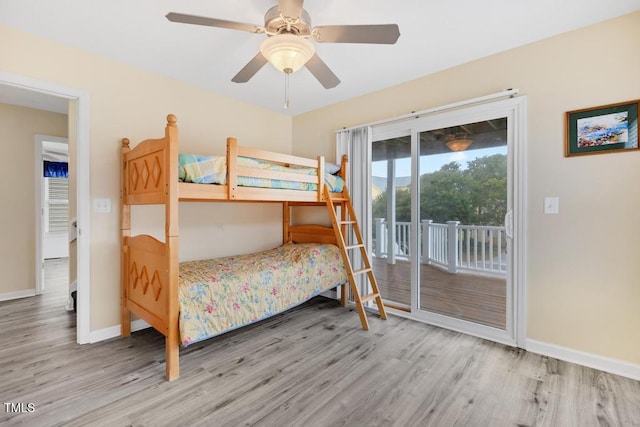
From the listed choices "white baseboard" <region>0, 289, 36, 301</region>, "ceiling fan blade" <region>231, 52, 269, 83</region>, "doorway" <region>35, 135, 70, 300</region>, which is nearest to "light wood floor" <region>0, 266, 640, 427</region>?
"white baseboard" <region>0, 289, 36, 301</region>

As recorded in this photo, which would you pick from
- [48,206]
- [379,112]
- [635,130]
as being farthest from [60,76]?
[48,206]

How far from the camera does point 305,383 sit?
6.37ft

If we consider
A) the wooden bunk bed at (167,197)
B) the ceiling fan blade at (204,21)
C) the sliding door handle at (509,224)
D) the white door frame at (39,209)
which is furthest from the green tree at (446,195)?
the white door frame at (39,209)

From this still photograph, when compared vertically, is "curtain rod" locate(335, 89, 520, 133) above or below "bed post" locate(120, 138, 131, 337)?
above

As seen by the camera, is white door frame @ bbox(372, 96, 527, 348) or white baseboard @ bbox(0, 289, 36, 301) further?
white baseboard @ bbox(0, 289, 36, 301)

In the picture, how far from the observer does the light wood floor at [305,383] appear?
5.33ft

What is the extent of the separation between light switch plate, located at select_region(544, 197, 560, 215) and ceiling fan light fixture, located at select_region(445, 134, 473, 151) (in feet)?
2.79

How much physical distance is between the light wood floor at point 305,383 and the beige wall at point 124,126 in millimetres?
600

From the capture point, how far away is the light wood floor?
1.62 meters

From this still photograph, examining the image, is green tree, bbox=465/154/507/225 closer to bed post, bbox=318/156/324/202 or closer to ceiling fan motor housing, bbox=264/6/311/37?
bed post, bbox=318/156/324/202

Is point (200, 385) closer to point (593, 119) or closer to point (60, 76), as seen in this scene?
point (60, 76)

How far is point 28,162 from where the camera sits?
3.75 metres

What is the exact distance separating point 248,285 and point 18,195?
11.7 feet

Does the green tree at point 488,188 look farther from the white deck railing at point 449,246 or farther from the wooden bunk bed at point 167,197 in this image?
the wooden bunk bed at point 167,197
